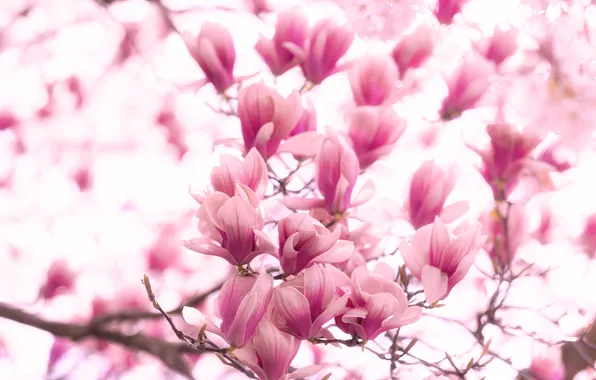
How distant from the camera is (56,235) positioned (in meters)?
2.60

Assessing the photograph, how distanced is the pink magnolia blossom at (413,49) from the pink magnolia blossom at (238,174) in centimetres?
54

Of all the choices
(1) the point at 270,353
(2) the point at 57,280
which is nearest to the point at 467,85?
(1) the point at 270,353

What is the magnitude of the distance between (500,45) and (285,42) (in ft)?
1.62

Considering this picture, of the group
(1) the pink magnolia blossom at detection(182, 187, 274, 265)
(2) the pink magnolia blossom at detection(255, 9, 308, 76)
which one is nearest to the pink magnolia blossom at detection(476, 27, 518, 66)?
(2) the pink magnolia blossom at detection(255, 9, 308, 76)

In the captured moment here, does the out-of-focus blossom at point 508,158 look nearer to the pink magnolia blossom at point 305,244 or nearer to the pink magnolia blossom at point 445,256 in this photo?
the pink magnolia blossom at point 445,256

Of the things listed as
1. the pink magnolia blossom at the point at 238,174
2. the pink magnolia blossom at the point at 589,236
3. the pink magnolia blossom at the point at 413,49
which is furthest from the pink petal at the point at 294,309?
the pink magnolia blossom at the point at 589,236

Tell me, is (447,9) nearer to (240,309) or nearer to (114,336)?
(240,309)

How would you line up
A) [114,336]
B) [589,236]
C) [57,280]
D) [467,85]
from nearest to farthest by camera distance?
[467,85]
[114,336]
[589,236]
[57,280]

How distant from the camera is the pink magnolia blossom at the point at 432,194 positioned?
34.7 inches

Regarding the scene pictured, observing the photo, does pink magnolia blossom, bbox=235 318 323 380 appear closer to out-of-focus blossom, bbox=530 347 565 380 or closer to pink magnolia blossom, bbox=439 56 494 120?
pink magnolia blossom, bbox=439 56 494 120

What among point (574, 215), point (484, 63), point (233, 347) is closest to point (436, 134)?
point (574, 215)

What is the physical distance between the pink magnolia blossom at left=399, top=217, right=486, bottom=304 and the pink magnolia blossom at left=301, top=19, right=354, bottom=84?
1.32 ft

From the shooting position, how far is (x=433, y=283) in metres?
0.71

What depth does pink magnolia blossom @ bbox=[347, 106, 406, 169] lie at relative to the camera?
891mm
